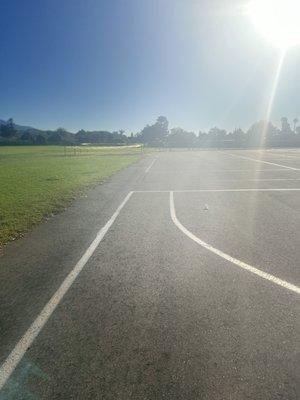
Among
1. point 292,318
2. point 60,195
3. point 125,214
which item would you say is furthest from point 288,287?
point 60,195

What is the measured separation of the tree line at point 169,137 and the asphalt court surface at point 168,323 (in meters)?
118

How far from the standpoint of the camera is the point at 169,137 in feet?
563

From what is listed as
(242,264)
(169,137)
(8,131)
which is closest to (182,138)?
(169,137)

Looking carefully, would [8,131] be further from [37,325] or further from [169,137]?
[37,325]

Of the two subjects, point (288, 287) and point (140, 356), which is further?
point (288, 287)

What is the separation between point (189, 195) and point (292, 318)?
10183 millimetres

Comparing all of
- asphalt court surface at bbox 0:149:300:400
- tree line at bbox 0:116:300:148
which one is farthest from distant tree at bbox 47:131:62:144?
asphalt court surface at bbox 0:149:300:400

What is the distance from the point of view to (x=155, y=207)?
11.8m

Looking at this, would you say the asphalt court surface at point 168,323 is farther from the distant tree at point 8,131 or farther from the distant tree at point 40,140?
the distant tree at point 8,131

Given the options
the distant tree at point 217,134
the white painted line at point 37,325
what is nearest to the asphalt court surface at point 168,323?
the white painted line at point 37,325

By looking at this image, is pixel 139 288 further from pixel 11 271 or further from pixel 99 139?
pixel 99 139

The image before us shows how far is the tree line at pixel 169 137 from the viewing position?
136875 mm

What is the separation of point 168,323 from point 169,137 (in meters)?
171

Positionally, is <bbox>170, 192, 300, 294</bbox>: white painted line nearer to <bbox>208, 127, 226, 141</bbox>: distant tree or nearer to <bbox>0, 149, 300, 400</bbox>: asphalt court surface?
<bbox>0, 149, 300, 400</bbox>: asphalt court surface
